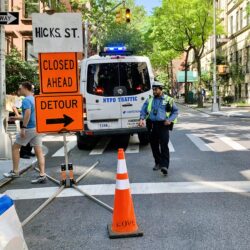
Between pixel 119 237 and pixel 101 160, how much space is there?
5939 mm

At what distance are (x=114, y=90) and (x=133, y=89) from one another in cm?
49

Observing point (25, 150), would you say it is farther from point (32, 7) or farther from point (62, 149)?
point (32, 7)

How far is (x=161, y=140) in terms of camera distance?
9156 mm

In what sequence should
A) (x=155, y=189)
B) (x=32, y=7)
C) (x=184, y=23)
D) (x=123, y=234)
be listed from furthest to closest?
1. (x=184, y=23)
2. (x=32, y=7)
3. (x=155, y=189)
4. (x=123, y=234)

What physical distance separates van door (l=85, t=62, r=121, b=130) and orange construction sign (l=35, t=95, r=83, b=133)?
4.58 metres

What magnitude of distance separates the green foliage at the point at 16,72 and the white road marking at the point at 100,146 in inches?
502

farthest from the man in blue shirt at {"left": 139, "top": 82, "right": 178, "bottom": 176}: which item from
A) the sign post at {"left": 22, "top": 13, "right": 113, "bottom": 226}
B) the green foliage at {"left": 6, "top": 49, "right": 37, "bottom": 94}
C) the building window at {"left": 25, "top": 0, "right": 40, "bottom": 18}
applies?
the green foliage at {"left": 6, "top": 49, "right": 37, "bottom": 94}

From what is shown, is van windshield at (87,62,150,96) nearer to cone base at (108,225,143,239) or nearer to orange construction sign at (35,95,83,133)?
orange construction sign at (35,95,83,133)

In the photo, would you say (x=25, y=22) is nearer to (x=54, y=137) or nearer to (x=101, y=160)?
(x=54, y=137)

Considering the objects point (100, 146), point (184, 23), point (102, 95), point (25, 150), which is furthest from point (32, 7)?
point (184, 23)

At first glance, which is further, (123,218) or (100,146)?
(100,146)

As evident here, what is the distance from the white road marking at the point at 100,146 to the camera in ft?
41.4

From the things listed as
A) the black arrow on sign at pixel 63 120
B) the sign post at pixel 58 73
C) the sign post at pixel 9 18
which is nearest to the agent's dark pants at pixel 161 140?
the sign post at pixel 58 73

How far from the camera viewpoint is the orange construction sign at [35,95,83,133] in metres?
7.82
